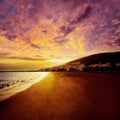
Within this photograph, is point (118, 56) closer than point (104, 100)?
No

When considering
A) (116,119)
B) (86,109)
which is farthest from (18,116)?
(116,119)

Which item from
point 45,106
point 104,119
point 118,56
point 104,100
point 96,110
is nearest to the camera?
point 104,119

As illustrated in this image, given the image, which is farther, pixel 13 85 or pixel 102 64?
pixel 102 64

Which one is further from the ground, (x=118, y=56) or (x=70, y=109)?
(x=118, y=56)

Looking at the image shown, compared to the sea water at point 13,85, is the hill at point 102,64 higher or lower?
higher

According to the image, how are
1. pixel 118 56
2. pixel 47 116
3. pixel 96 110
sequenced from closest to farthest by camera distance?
pixel 47 116, pixel 96 110, pixel 118 56

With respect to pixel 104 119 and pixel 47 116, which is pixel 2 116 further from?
pixel 104 119

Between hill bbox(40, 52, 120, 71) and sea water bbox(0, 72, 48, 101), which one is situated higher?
hill bbox(40, 52, 120, 71)

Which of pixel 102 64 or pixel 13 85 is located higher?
pixel 102 64

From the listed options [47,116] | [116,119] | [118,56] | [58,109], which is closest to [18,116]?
[47,116]

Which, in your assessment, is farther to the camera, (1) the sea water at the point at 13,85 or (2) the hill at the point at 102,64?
Result: (2) the hill at the point at 102,64

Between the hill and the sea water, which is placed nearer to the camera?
the sea water

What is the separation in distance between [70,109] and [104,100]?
244 cm

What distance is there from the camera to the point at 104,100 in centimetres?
779
